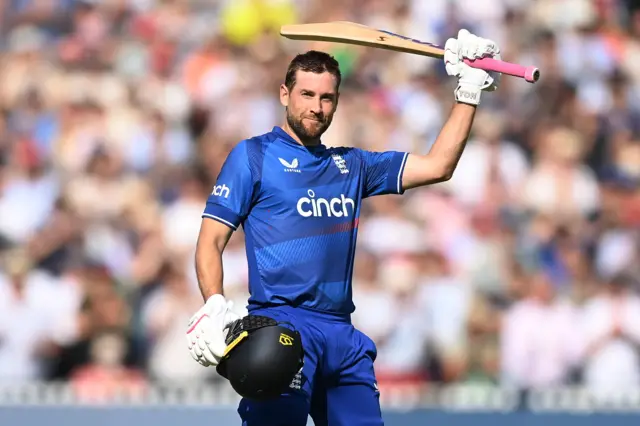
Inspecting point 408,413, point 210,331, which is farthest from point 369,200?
point 210,331

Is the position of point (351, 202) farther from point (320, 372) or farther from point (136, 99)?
point (136, 99)

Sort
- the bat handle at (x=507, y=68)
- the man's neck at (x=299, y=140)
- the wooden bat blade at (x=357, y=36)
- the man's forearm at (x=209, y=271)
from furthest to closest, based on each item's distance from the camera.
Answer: the wooden bat blade at (x=357, y=36)
the man's neck at (x=299, y=140)
the bat handle at (x=507, y=68)
the man's forearm at (x=209, y=271)

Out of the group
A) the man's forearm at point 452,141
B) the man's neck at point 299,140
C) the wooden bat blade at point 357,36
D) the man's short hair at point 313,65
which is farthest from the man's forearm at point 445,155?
the man's short hair at point 313,65

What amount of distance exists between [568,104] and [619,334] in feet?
8.29

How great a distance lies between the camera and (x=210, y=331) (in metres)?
4.81

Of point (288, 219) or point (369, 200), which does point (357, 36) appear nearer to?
point (288, 219)

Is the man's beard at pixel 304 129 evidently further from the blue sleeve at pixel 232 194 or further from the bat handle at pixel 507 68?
the bat handle at pixel 507 68

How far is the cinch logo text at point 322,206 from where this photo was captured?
5.30 metres

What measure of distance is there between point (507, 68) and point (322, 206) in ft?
3.18

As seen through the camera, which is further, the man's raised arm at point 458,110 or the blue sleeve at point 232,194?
the man's raised arm at point 458,110

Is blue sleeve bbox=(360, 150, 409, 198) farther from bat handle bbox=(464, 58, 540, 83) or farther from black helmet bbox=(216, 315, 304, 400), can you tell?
black helmet bbox=(216, 315, 304, 400)

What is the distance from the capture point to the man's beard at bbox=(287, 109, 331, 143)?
5.37m

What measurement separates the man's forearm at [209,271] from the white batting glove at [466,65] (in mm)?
1293

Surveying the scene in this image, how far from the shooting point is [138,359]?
931 cm
